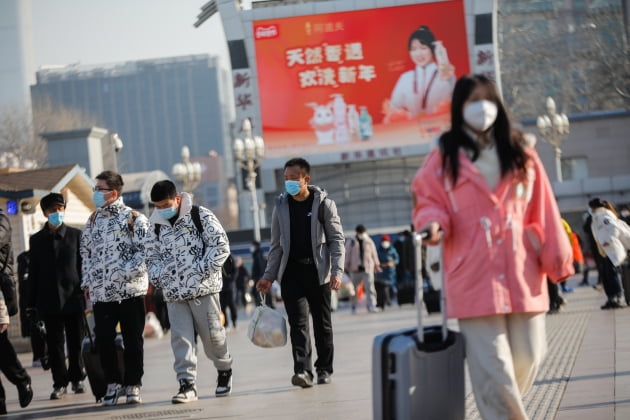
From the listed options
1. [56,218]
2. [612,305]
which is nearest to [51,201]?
[56,218]

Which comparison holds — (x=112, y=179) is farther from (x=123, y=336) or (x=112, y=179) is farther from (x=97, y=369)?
(x=97, y=369)

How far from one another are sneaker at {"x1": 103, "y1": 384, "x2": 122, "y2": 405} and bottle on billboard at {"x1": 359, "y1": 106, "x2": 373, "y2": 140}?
42786mm

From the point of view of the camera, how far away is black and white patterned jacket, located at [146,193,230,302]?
10.7m

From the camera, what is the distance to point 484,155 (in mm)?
6180

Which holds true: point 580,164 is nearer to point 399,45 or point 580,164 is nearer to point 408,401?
A: point 399,45

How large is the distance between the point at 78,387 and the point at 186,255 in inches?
96.2

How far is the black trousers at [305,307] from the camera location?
11.0 m

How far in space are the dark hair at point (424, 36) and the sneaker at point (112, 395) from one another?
43.5 meters

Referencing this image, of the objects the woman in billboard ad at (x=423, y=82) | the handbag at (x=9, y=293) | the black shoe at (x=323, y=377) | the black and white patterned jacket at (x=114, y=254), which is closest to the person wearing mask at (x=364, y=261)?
the black shoe at (x=323, y=377)

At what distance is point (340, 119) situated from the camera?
53.8 meters

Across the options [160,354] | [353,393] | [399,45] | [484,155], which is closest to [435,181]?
[484,155]

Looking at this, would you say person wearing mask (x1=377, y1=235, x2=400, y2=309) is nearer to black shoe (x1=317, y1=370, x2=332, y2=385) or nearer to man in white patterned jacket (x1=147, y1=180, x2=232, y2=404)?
black shoe (x1=317, y1=370, x2=332, y2=385)

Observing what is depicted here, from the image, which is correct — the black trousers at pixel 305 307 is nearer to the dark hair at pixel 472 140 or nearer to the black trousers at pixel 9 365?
the black trousers at pixel 9 365

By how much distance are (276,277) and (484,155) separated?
523 centimetres
